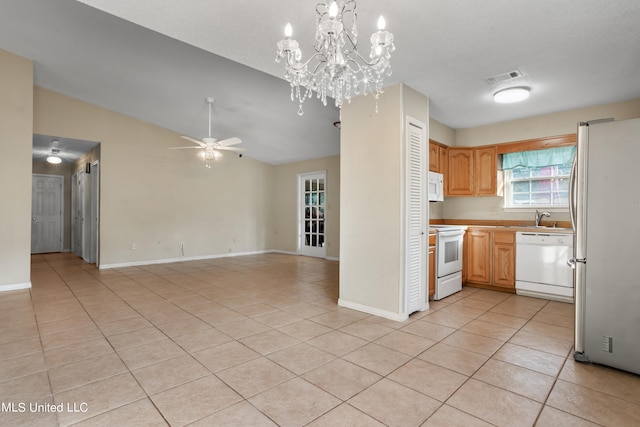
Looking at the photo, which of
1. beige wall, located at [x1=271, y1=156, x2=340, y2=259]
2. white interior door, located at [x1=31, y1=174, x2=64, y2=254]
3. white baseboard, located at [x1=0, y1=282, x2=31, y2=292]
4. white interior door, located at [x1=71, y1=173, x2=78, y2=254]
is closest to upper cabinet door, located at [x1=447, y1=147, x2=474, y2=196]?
beige wall, located at [x1=271, y1=156, x2=340, y2=259]

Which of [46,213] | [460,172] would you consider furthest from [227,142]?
[46,213]

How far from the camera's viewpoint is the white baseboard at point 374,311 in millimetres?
3312

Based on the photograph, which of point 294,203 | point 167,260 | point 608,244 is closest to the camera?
point 608,244

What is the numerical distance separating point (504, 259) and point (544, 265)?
46 centimetres

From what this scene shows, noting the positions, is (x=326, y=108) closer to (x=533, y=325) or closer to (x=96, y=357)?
(x=533, y=325)

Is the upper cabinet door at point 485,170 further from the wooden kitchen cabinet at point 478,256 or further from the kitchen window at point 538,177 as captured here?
the wooden kitchen cabinet at point 478,256

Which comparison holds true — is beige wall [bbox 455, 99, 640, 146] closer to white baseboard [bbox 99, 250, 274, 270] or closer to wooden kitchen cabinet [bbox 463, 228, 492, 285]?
wooden kitchen cabinet [bbox 463, 228, 492, 285]

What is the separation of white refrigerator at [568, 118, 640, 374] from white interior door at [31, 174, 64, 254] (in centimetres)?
1088

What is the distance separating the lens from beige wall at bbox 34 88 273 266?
19.5ft

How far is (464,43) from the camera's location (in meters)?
2.64

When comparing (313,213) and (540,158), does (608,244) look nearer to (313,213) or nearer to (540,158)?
(540,158)

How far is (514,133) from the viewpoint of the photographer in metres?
4.81

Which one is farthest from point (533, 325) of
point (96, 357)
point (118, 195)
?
point (118, 195)

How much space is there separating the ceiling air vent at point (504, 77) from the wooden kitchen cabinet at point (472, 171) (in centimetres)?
174
